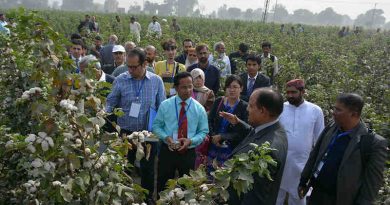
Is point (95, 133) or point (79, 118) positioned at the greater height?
point (79, 118)

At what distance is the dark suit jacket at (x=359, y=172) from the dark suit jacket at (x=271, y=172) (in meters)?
0.62

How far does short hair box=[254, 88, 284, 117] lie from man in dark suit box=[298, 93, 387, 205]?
0.63m

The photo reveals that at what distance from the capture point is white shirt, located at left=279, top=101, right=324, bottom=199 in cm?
392

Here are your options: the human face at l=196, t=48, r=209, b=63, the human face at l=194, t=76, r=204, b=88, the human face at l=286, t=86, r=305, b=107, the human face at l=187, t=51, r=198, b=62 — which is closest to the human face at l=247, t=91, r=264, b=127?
the human face at l=286, t=86, r=305, b=107

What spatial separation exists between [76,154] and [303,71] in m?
9.17

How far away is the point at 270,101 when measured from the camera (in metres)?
2.73

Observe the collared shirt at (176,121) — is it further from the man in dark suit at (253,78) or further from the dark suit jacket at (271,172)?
the man in dark suit at (253,78)

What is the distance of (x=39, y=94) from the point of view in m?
1.88

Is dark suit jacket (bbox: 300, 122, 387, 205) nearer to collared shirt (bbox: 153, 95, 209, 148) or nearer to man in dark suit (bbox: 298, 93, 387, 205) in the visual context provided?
man in dark suit (bbox: 298, 93, 387, 205)

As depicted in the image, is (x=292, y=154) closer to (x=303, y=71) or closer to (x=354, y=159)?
(x=354, y=159)

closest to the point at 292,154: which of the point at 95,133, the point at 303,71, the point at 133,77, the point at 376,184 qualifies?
the point at 376,184

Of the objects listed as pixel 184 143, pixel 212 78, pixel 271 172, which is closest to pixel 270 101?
pixel 271 172

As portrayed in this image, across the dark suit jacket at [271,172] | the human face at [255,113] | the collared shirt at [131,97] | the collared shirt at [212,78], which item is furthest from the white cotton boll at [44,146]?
the collared shirt at [212,78]

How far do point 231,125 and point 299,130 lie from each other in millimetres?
693
